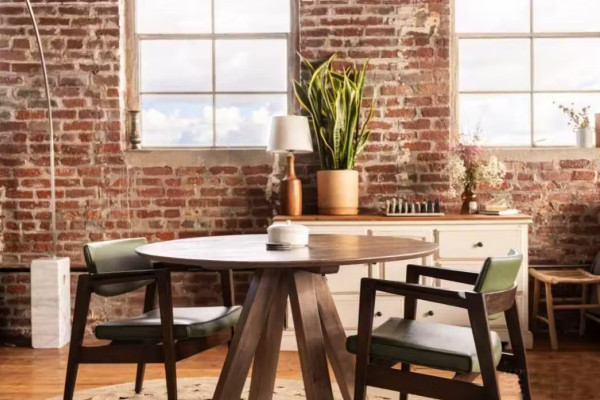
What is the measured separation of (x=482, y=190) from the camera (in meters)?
5.04

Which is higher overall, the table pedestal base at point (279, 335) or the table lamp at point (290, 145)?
the table lamp at point (290, 145)

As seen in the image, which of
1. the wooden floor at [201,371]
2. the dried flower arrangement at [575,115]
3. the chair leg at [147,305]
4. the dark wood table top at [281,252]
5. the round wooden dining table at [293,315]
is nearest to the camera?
the dark wood table top at [281,252]

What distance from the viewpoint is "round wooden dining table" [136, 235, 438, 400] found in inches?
108

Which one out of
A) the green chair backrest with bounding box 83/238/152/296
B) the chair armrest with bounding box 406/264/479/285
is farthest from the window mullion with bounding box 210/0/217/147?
the chair armrest with bounding box 406/264/479/285

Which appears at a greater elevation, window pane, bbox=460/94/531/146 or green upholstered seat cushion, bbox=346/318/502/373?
window pane, bbox=460/94/531/146

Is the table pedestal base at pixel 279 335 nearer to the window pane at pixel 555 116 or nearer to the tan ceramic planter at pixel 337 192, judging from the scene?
the tan ceramic planter at pixel 337 192

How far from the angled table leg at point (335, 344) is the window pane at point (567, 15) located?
131 inches

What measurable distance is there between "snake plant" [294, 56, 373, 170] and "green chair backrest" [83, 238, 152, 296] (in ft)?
5.82

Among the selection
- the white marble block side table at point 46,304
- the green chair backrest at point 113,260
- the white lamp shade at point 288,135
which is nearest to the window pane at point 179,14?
the white lamp shade at point 288,135

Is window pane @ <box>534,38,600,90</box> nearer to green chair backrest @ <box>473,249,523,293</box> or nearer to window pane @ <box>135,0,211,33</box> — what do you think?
window pane @ <box>135,0,211,33</box>

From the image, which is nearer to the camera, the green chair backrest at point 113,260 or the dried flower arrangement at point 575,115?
the green chair backrest at point 113,260

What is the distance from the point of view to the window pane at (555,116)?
5.22m

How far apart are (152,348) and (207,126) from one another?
9.08ft

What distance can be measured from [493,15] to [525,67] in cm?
49
